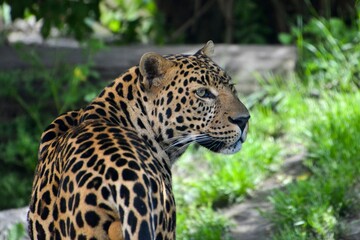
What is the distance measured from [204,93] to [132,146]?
104 centimetres

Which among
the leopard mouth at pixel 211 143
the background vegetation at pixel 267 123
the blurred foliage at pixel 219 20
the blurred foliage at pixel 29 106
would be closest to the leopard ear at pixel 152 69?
the leopard mouth at pixel 211 143

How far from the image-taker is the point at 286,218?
7375 mm

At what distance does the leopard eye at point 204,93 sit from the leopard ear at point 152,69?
0.25 meters

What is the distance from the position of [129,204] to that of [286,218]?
337 centimetres

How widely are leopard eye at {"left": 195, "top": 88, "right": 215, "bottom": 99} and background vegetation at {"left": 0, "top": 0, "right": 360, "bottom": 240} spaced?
1759mm

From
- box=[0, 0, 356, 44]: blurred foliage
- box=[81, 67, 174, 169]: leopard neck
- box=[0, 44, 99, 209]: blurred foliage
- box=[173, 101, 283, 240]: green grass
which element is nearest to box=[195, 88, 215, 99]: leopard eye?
box=[81, 67, 174, 169]: leopard neck

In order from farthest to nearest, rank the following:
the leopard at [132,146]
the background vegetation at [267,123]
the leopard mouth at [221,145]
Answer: the background vegetation at [267,123] → the leopard mouth at [221,145] → the leopard at [132,146]

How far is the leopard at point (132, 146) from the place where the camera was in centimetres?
432

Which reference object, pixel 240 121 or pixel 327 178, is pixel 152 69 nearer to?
pixel 240 121

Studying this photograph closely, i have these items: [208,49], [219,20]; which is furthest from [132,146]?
[219,20]

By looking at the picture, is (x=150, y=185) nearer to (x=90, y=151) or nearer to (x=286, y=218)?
(x=90, y=151)

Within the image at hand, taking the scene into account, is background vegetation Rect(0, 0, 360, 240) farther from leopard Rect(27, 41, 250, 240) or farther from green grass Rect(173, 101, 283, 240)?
leopard Rect(27, 41, 250, 240)

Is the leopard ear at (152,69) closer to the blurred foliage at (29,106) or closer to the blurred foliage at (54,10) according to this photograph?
the blurred foliage at (29,106)

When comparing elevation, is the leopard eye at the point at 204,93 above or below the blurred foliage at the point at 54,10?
below
